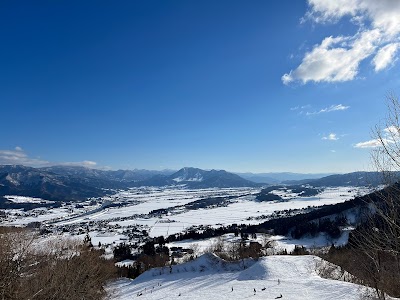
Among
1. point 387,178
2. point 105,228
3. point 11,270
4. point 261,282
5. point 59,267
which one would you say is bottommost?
point 105,228

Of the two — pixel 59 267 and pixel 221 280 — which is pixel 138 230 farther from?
pixel 59 267

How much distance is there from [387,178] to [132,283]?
5426cm

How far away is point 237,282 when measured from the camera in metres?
44.8

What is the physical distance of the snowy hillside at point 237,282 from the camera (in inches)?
1352

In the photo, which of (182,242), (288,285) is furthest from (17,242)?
(182,242)

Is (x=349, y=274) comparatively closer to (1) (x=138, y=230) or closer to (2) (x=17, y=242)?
(2) (x=17, y=242)

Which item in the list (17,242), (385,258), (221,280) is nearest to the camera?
(17,242)

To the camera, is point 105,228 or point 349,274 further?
point 105,228

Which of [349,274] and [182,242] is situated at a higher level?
[349,274]

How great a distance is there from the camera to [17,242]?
77.9 feet

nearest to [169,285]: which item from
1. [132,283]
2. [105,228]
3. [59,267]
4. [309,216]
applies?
[132,283]

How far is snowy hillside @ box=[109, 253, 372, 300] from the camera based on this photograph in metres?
34.3

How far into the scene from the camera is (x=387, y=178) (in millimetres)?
11922

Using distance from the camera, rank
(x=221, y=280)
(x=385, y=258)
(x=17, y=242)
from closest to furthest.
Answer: (x=17, y=242) → (x=385, y=258) → (x=221, y=280)
